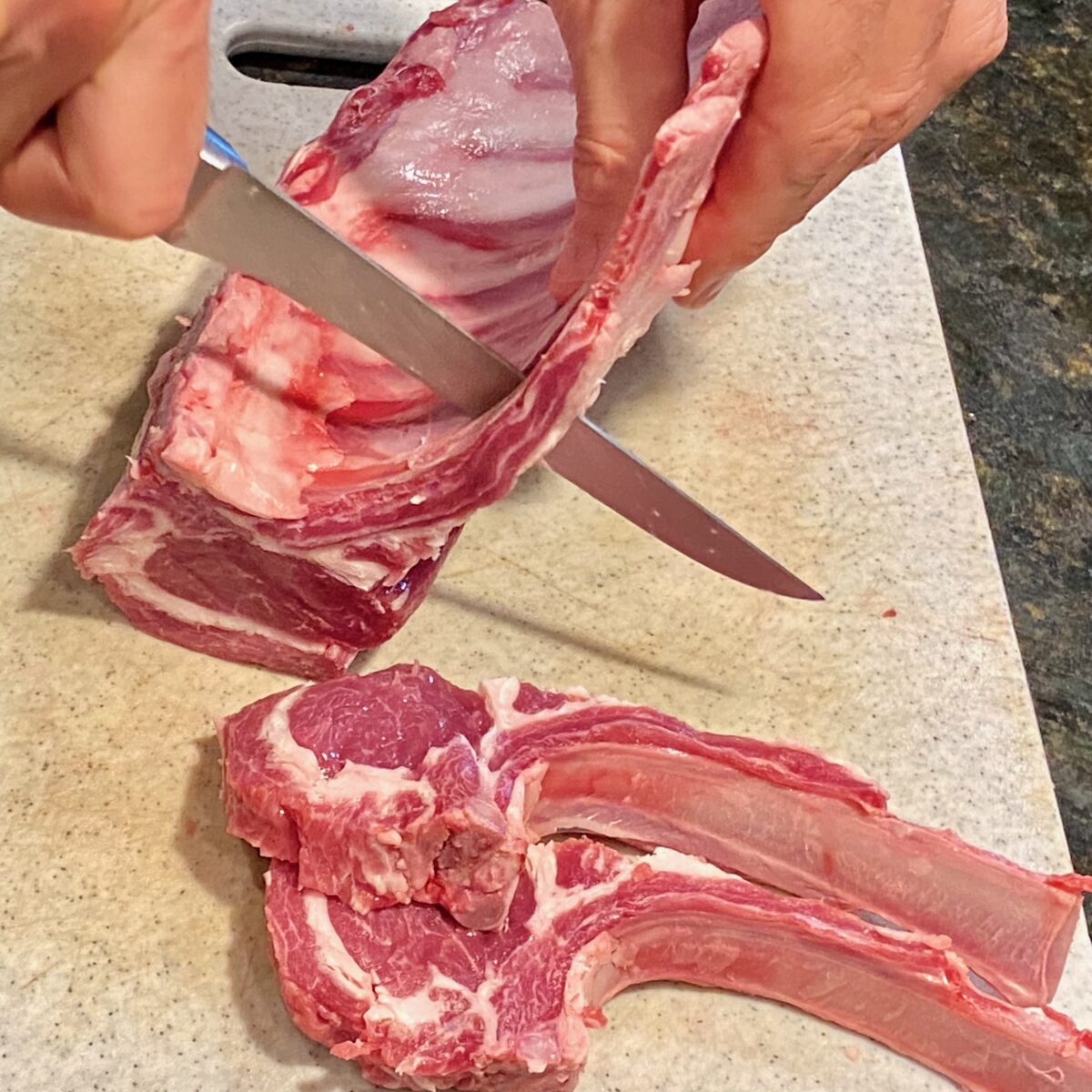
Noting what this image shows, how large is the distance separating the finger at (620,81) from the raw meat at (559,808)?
0.75 metres

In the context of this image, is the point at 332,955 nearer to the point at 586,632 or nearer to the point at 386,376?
the point at 586,632

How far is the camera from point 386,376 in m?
1.85

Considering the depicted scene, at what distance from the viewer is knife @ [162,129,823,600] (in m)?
1.39

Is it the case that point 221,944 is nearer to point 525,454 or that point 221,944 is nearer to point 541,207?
point 525,454

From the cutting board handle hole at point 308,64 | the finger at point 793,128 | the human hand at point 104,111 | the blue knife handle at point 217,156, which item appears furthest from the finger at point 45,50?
the cutting board handle hole at point 308,64

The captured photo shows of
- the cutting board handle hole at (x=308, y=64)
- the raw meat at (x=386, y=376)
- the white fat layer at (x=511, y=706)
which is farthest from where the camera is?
the cutting board handle hole at (x=308, y=64)

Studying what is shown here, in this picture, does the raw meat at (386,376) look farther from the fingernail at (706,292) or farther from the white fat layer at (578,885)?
the white fat layer at (578,885)

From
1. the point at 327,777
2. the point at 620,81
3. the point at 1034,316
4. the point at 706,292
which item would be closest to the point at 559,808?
the point at 327,777

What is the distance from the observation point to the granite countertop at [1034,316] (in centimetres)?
242

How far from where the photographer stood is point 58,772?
1.86 meters

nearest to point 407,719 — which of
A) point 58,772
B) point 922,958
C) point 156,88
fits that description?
point 58,772

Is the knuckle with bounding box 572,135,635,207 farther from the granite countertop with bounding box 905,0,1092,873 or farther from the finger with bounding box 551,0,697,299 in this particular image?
the granite countertop with bounding box 905,0,1092,873

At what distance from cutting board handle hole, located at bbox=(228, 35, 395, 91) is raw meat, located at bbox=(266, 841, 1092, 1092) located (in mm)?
1803

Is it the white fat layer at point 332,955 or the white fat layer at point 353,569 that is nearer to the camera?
the white fat layer at point 332,955
